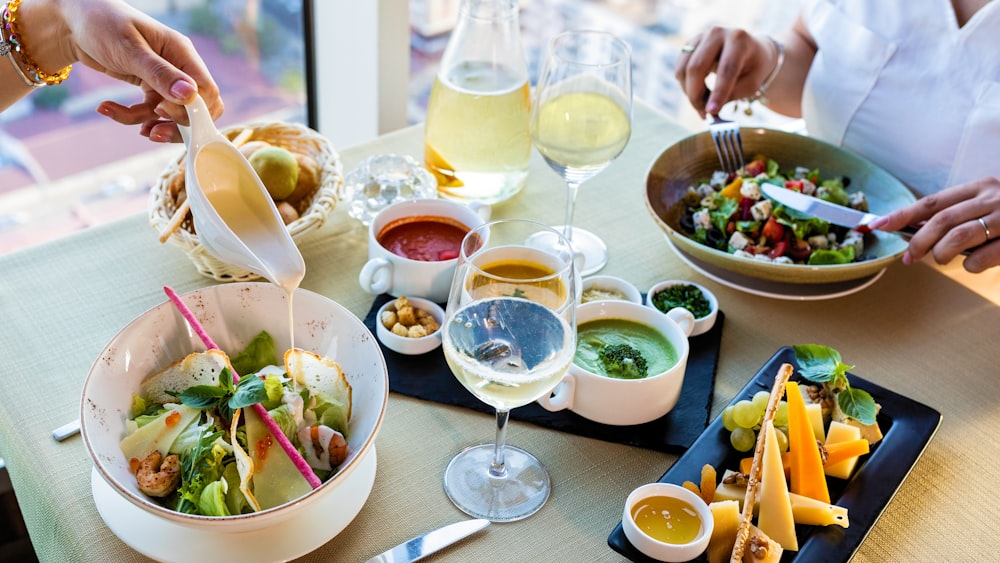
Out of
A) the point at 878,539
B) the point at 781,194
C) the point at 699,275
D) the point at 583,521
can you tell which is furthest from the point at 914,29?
the point at 583,521

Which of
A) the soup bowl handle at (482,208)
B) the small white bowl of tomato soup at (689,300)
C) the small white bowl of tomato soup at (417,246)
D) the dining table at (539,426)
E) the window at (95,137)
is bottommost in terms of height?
the window at (95,137)

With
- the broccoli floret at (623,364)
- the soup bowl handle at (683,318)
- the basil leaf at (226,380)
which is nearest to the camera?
the basil leaf at (226,380)

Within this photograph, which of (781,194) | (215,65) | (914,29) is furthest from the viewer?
(215,65)

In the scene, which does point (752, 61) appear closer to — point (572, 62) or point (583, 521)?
point (572, 62)

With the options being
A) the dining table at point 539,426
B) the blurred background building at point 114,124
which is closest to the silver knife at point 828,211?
the dining table at point 539,426

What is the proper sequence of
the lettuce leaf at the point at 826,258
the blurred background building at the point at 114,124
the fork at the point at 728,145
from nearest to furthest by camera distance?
the lettuce leaf at the point at 826,258 < the fork at the point at 728,145 < the blurred background building at the point at 114,124

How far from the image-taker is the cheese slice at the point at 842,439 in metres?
0.97

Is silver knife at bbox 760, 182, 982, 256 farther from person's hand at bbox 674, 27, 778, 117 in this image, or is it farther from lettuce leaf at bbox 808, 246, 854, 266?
person's hand at bbox 674, 27, 778, 117

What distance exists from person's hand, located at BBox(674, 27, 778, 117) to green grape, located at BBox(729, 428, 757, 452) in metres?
0.72

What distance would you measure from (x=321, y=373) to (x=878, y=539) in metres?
0.64

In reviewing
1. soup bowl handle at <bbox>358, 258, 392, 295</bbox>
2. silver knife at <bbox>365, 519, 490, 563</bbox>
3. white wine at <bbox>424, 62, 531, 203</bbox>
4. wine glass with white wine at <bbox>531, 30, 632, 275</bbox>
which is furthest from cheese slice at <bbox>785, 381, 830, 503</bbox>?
white wine at <bbox>424, 62, 531, 203</bbox>

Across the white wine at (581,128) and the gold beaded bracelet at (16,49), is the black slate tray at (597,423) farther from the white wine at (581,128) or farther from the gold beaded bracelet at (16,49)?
the gold beaded bracelet at (16,49)

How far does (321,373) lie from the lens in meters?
0.97

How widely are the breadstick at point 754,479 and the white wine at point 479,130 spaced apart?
62 cm
